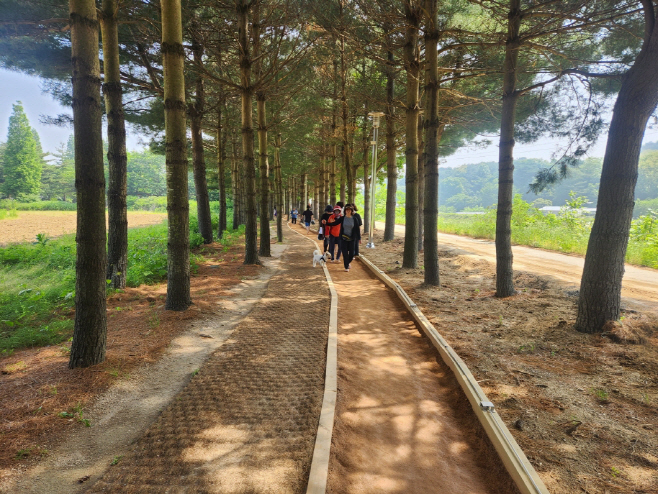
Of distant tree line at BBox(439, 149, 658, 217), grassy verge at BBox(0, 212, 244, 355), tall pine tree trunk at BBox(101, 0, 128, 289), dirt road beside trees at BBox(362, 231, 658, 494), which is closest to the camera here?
dirt road beside trees at BBox(362, 231, 658, 494)

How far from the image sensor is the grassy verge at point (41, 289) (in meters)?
5.07

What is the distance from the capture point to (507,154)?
7.33 metres

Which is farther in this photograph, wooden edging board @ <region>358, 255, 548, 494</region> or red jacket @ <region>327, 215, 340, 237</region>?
red jacket @ <region>327, 215, 340, 237</region>

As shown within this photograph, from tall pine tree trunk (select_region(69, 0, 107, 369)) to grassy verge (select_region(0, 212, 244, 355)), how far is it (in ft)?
→ 4.66

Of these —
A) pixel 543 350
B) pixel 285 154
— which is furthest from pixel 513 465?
pixel 285 154

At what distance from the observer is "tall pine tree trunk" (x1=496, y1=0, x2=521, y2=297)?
22.5ft

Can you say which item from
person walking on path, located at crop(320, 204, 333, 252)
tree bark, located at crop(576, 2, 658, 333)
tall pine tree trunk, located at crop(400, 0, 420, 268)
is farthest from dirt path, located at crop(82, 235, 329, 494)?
person walking on path, located at crop(320, 204, 333, 252)

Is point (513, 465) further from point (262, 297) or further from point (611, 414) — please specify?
point (262, 297)

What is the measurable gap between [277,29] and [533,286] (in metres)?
11.0

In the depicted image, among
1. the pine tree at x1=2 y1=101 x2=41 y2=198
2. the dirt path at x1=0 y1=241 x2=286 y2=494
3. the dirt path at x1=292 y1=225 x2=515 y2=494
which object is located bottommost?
the dirt path at x1=292 y1=225 x2=515 y2=494

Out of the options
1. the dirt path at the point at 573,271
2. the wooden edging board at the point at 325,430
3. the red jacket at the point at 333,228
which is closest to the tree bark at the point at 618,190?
the dirt path at the point at 573,271

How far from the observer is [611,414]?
321 centimetres

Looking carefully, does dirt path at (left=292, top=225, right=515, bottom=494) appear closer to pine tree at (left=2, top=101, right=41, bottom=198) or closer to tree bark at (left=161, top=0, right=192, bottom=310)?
tree bark at (left=161, top=0, right=192, bottom=310)

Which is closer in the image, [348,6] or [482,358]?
[482,358]
